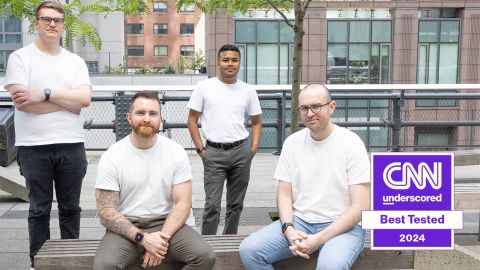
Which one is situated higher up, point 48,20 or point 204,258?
point 48,20

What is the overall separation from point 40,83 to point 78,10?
7.79 ft

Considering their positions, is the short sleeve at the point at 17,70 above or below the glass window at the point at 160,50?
below

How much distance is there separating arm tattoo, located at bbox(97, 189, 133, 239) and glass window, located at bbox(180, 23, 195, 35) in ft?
272

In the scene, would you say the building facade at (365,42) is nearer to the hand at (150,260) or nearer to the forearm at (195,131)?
the forearm at (195,131)

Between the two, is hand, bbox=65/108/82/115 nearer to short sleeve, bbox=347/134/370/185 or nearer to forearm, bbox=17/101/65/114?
forearm, bbox=17/101/65/114

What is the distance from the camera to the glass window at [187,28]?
8469 centimetres

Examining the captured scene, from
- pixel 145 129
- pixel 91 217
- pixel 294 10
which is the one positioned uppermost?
pixel 294 10

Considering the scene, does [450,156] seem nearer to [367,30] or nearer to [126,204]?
[126,204]

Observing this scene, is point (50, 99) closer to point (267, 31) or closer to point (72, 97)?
point (72, 97)

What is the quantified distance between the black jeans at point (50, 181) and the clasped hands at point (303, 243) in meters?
1.72

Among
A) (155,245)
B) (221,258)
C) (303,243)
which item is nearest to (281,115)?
(221,258)

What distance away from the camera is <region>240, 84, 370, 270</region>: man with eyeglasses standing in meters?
3.51

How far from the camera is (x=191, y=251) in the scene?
3418mm

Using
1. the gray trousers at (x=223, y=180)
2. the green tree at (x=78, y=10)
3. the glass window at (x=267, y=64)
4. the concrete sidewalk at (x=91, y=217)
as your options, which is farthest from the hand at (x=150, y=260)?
the glass window at (x=267, y=64)
